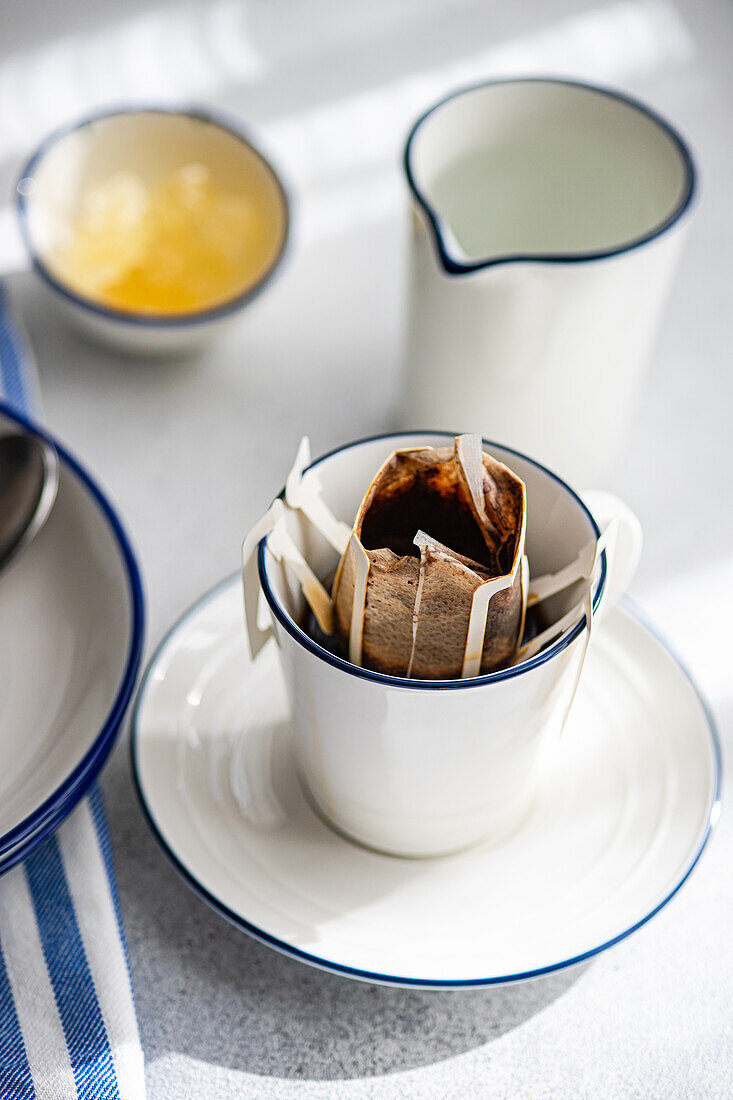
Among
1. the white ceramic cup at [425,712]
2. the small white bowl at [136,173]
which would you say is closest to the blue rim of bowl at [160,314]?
the small white bowl at [136,173]

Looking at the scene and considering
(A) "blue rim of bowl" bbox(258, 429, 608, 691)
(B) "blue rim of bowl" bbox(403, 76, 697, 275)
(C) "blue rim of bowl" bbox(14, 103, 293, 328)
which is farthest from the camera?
(C) "blue rim of bowl" bbox(14, 103, 293, 328)

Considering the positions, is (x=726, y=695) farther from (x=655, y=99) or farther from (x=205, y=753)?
(x=655, y=99)

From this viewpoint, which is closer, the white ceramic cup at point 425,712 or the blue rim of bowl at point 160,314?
the white ceramic cup at point 425,712

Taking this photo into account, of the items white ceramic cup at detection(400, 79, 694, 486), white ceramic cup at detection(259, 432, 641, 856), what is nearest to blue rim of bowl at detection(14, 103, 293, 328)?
white ceramic cup at detection(400, 79, 694, 486)

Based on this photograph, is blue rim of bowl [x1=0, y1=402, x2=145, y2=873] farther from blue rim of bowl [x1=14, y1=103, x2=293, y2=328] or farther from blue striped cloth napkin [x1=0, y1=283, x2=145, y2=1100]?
blue rim of bowl [x1=14, y1=103, x2=293, y2=328]

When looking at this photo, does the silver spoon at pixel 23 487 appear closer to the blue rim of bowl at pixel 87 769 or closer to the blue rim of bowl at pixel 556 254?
the blue rim of bowl at pixel 87 769

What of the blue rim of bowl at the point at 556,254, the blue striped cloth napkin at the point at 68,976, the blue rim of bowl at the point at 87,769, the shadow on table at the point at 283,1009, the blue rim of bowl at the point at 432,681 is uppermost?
the blue rim of bowl at the point at 556,254

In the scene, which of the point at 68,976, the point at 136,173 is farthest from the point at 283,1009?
the point at 136,173
